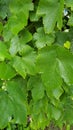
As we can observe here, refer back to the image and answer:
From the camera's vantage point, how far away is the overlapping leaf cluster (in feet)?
2.40

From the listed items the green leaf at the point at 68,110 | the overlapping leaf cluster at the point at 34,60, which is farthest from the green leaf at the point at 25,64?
the green leaf at the point at 68,110

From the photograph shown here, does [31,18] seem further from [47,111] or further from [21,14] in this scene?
[47,111]

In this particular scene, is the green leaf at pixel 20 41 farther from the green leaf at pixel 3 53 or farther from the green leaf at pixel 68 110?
the green leaf at pixel 68 110

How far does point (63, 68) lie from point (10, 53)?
0.53ft

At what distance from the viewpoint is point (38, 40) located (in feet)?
2.70

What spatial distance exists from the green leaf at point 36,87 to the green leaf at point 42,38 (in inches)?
3.7

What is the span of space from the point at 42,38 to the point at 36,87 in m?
0.14

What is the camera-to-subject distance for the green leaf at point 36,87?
832mm

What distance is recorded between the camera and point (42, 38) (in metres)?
0.82

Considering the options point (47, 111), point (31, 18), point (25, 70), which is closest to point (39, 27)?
point (31, 18)

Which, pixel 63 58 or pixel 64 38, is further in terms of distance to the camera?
pixel 64 38

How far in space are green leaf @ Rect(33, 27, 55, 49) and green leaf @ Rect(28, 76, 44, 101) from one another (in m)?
0.09

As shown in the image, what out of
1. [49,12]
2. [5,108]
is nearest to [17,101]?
[5,108]

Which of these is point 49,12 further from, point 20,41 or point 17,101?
point 17,101
